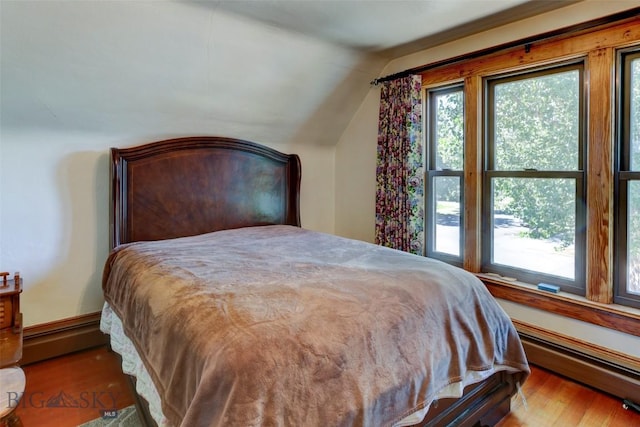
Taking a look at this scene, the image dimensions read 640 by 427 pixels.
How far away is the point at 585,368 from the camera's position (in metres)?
2.24

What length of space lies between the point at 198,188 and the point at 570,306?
282 centimetres

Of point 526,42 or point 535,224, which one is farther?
point 535,224

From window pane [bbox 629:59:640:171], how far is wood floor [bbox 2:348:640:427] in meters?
1.37

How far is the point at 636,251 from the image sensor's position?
85.7 inches

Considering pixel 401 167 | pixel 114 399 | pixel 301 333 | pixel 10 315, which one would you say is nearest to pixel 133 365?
pixel 114 399

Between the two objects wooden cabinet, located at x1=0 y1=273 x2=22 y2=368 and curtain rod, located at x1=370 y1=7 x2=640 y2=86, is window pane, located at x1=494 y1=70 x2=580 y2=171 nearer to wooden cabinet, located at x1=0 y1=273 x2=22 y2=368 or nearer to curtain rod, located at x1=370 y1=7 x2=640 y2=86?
curtain rod, located at x1=370 y1=7 x2=640 y2=86

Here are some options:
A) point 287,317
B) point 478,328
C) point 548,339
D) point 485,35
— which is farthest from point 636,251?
point 287,317

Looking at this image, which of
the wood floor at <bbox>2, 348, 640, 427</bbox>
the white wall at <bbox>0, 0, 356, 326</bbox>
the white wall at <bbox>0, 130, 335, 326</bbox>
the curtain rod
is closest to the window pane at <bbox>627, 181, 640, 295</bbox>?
the wood floor at <bbox>2, 348, 640, 427</bbox>

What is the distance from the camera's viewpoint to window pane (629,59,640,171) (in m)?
2.13

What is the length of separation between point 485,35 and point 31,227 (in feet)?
11.5

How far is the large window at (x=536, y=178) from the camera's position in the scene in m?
2.41

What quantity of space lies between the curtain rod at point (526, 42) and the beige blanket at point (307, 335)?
1674 mm

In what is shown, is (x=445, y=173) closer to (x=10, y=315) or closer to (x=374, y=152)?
(x=374, y=152)

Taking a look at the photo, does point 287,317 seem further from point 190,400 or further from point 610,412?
point 610,412
